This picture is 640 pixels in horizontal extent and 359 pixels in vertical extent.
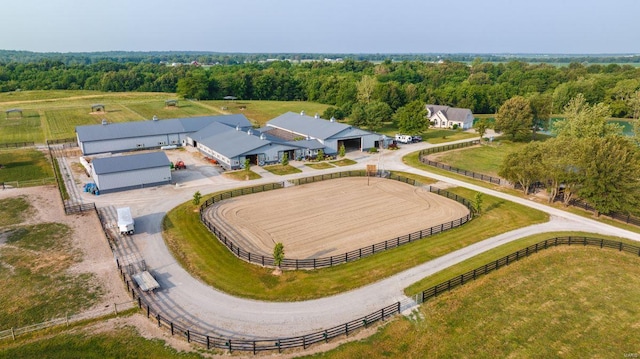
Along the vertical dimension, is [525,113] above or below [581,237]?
above

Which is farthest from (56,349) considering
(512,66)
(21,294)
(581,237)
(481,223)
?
(512,66)

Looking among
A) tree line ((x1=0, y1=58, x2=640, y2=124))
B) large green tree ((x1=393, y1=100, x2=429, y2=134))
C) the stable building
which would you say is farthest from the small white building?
the stable building

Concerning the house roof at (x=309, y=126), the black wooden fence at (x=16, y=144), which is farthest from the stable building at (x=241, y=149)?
the black wooden fence at (x=16, y=144)

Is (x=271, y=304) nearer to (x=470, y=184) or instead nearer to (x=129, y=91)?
(x=470, y=184)

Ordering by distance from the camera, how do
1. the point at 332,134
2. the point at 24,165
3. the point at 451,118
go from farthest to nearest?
the point at 451,118, the point at 332,134, the point at 24,165

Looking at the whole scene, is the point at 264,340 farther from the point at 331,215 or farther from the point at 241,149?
the point at 241,149

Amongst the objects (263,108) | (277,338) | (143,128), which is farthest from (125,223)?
(263,108)
